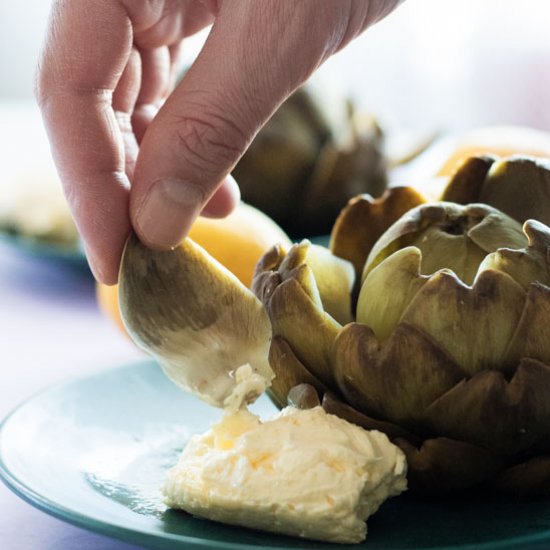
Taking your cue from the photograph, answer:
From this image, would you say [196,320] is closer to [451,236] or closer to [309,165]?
[451,236]

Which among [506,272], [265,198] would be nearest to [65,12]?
[506,272]

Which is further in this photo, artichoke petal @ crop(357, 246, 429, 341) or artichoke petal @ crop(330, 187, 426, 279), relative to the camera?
artichoke petal @ crop(330, 187, 426, 279)

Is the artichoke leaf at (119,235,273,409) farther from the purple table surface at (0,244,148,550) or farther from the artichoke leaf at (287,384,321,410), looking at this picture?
the purple table surface at (0,244,148,550)

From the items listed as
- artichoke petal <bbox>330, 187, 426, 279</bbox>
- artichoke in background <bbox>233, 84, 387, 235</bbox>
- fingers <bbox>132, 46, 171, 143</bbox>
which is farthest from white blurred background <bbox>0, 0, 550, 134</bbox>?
artichoke petal <bbox>330, 187, 426, 279</bbox>

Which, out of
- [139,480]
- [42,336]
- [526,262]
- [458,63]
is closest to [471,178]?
[526,262]

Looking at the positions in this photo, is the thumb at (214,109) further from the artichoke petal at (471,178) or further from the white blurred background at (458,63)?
the white blurred background at (458,63)

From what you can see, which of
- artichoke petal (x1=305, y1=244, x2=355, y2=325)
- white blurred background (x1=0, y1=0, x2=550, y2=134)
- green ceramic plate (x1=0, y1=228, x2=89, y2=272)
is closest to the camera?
artichoke petal (x1=305, y1=244, x2=355, y2=325)

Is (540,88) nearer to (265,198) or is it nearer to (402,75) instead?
(402,75)

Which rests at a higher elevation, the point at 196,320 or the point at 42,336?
the point at 196,320
